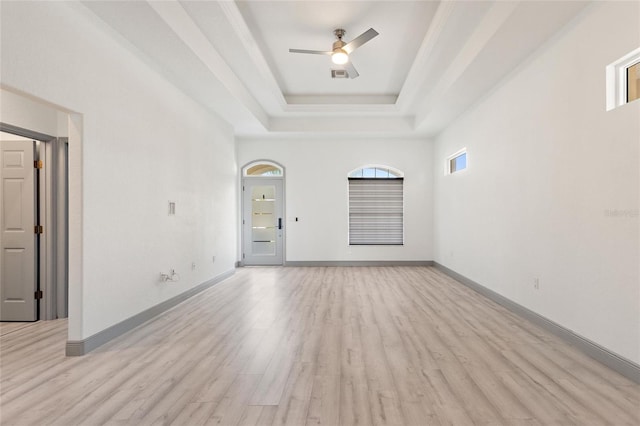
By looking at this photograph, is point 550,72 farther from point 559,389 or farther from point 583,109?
point 559,389

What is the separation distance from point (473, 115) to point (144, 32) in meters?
4.84

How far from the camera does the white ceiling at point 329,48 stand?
3268 mm

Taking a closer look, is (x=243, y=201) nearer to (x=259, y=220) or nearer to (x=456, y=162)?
(x=259, y=220)

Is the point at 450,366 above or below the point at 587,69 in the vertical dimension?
below

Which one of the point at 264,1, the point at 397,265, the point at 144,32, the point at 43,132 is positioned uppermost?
the point at 264,1

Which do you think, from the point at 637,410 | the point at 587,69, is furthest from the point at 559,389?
the point at 587,69

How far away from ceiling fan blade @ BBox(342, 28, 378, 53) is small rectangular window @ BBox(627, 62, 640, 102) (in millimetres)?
2243

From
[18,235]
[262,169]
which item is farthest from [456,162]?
[18,235]

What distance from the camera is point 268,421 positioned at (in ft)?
6.57

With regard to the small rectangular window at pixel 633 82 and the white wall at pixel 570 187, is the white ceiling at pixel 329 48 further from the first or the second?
the small rectangular window at pixel 633 82

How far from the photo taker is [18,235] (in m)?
3.95

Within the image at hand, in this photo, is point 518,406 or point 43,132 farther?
point 43,132

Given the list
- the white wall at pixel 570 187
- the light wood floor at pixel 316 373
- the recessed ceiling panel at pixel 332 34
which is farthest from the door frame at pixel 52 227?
the white wall at pixel 570 187

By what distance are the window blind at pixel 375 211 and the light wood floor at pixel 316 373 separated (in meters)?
3.87
